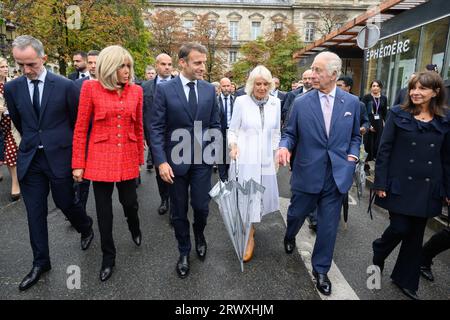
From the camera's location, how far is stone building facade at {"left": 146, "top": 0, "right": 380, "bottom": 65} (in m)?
51.9

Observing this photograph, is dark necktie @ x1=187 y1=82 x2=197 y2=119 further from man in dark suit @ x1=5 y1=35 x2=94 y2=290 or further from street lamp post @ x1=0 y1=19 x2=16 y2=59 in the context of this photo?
street lamp post @ x1=0 y1=19 x2=16 y2=59

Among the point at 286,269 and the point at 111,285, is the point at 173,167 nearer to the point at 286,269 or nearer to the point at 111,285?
the point at 111,285

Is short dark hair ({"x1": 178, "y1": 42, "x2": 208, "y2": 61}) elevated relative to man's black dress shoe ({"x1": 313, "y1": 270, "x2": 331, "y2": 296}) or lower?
elevated

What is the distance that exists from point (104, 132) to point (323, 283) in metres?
2.35

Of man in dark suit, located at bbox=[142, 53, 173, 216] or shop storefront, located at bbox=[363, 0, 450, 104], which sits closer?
man in dark suit, located at bbox=[142, 53, 173, 216]

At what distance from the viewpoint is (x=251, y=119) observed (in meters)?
3.51

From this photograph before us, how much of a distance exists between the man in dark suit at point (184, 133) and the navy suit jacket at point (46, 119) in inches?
32.4

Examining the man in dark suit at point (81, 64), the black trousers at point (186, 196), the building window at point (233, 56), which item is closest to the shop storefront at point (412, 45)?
the black trousers at point (186, 196)

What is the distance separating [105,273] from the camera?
3.04 meters

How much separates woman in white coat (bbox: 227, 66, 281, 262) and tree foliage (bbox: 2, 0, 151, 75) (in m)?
11.8

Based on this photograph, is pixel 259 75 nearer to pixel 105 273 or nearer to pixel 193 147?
pixel 193 147

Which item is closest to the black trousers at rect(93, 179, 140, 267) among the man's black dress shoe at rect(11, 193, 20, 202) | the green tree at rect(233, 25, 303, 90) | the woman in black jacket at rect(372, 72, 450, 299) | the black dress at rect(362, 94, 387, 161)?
the woman in black jacket at rect(372, 72, 450, 299)
